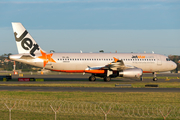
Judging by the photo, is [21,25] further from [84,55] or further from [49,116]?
[49,116]

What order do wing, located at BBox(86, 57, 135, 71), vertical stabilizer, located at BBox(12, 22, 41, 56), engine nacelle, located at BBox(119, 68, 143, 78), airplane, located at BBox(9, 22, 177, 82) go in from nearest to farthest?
engine nacelle, located at BBox(119, 68, 143, 78), wing, located at BBox(86, 57, 135, 71), airplane, located at BBox(9, 22, 177, 82), vertical stabilizer, located at BBox(12, 22, 41, 56)

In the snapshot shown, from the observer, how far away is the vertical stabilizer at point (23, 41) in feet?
152

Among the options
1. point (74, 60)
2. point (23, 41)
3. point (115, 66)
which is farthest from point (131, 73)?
point (23, 41)

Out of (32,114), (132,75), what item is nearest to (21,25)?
(132,75)

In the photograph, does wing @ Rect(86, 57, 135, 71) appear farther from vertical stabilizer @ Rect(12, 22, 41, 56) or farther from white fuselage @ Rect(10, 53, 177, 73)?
vertical stabilizer @ Rect(12, 22, 41, 56)

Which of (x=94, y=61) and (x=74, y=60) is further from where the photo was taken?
(x=94, y=61)

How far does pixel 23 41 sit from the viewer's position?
46562 mm

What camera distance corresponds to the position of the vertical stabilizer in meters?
46.4

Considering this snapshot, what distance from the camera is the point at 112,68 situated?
1769 inches

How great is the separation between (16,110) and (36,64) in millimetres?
29352

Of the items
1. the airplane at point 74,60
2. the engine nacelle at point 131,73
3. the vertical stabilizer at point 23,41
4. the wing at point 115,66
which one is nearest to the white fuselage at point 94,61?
the airplane at point 74,60

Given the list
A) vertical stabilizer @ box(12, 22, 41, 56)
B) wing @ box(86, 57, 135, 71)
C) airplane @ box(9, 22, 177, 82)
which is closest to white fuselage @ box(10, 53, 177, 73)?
airplane @ box(9, 22, 177, 82)

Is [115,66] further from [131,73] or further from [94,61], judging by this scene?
[94,61]

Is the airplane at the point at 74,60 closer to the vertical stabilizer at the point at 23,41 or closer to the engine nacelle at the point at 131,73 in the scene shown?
the vertical stabilizer at the point at 23,41
